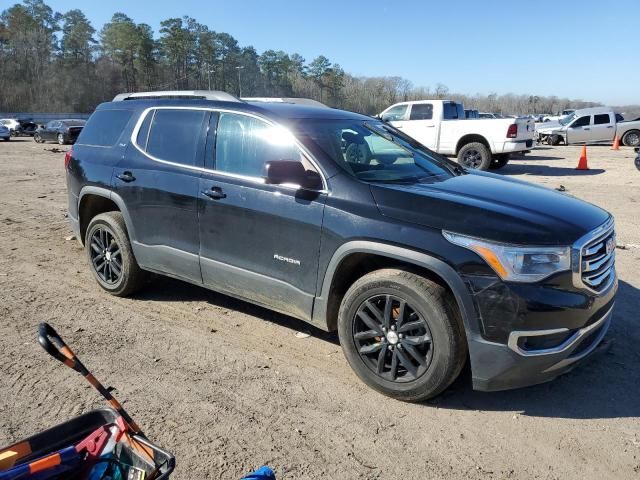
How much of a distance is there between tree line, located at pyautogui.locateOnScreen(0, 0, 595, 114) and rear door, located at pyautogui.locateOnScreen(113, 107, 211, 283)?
73.5 meters

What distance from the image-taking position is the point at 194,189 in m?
4.16

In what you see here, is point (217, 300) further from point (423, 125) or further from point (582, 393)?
point (423, 125)

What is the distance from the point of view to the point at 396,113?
16.4m

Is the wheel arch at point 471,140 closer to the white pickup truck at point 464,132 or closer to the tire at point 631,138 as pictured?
the white pickup truck at point 464,132

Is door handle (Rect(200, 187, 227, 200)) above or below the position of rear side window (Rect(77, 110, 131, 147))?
below

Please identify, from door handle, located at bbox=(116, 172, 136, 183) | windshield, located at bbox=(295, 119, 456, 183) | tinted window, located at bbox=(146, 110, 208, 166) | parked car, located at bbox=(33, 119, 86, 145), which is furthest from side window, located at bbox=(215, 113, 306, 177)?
parked car, located at bbox=(33, 119, 86, 145)

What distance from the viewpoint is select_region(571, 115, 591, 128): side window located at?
25891 mm

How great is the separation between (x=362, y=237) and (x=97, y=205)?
330 centimetres

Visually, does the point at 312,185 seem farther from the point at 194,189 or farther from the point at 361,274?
the point at 194,189

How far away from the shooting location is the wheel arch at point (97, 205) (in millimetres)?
4742

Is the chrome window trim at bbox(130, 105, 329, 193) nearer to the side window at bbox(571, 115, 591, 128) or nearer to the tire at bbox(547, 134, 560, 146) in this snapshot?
the side window at bbox(571, 115, 591, 128)

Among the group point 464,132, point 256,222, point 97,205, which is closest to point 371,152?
point 256,222

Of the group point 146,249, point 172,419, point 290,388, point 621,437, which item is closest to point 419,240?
point 290,388

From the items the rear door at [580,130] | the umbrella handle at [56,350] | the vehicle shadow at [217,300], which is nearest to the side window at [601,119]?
the rear door at [580,130]
